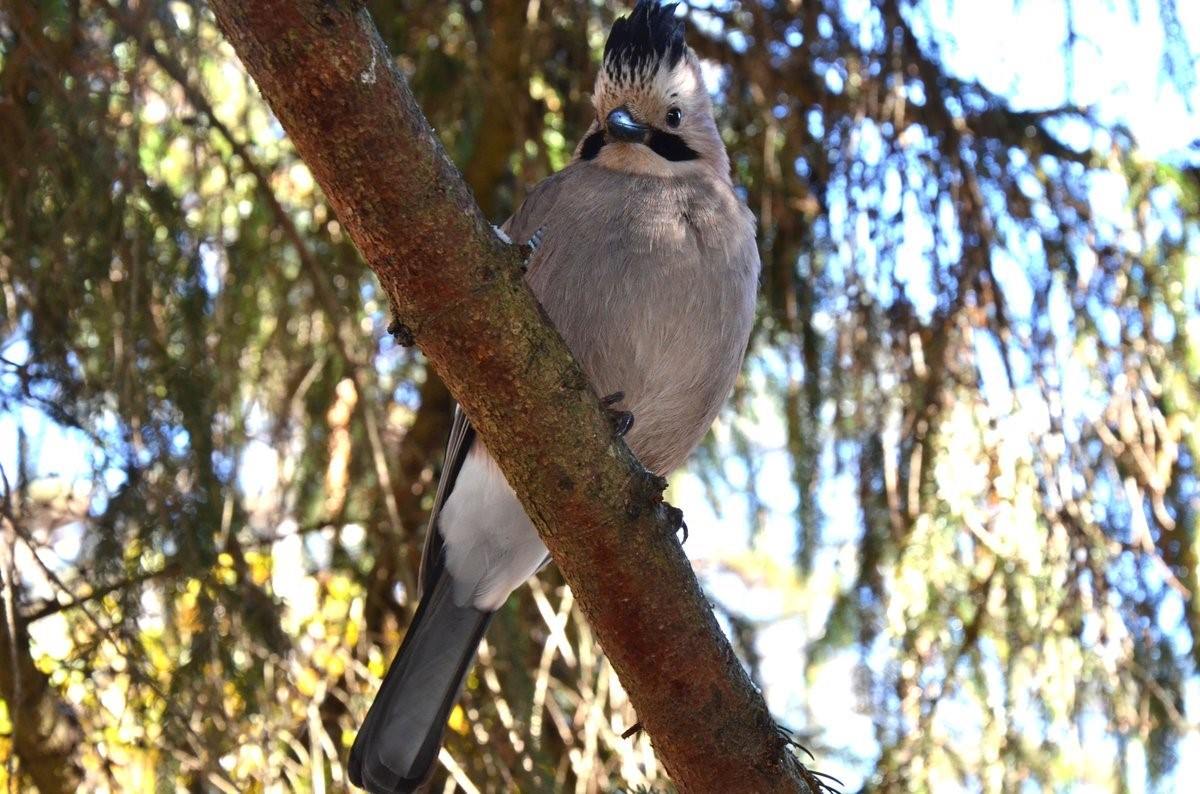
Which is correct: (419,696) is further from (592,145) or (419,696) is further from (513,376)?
(592,145)

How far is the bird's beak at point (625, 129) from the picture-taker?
111 inches

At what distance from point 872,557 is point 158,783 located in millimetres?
1688

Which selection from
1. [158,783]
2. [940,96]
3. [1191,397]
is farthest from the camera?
[940,96]

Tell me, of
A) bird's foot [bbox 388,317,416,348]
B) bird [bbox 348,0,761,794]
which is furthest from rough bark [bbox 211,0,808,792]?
bird [bbox 348,0,761,794]

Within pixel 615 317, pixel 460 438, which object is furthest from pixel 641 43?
pixel 460 438

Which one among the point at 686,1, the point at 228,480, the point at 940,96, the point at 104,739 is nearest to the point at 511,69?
the point at 686,1

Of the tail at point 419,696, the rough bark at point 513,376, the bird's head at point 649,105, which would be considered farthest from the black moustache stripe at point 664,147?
the rough bark at point 513,376

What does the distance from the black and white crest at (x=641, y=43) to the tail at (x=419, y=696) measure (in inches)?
43.2

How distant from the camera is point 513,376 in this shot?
1.93 m

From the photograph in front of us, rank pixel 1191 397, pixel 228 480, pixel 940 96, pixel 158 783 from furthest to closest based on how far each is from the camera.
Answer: pixel 940 96, pixel 1191 397, pixel 228 480, pixel 158 783

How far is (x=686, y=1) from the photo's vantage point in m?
3.49

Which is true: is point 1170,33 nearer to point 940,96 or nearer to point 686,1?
point 940,96

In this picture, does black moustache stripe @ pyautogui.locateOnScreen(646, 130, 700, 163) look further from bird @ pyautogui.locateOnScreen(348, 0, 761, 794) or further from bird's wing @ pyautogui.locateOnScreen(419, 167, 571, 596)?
bird's wing @ pyautogui.locateOnScreen(419, 167, 571, 596)

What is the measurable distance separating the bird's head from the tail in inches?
37.1
